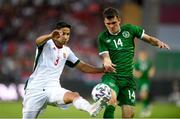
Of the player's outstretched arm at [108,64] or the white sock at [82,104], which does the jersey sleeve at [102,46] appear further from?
the white sock at [82,104]

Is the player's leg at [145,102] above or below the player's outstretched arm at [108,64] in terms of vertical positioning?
below

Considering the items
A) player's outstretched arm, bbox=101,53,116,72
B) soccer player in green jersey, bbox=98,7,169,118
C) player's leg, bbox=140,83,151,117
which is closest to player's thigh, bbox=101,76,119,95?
soccer player in green jersey, bbox=98,7,169,118

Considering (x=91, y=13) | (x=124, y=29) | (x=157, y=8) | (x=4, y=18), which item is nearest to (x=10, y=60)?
(x=4, y=18)

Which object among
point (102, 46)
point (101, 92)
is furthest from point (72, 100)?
point (102, 46)

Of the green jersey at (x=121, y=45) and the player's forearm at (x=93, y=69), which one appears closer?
the player's forearm at (x=93, y=69)

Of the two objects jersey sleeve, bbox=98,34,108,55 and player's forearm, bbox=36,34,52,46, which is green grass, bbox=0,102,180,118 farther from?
player's forearm, bbox=36,34,52,46

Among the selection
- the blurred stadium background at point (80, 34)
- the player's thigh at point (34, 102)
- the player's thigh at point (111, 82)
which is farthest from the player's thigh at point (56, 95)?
the blurred stadium background at point (80, 34)

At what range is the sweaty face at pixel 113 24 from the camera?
11250mm

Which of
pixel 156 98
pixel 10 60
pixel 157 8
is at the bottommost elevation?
pixel 156 98

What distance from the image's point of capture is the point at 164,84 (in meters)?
27.5

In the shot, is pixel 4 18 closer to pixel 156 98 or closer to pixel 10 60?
pixel 10 60

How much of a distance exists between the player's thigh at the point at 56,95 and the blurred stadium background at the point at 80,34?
14213mm

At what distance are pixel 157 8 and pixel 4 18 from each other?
21.5 ft

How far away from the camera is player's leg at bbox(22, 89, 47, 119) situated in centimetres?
A: 1084
